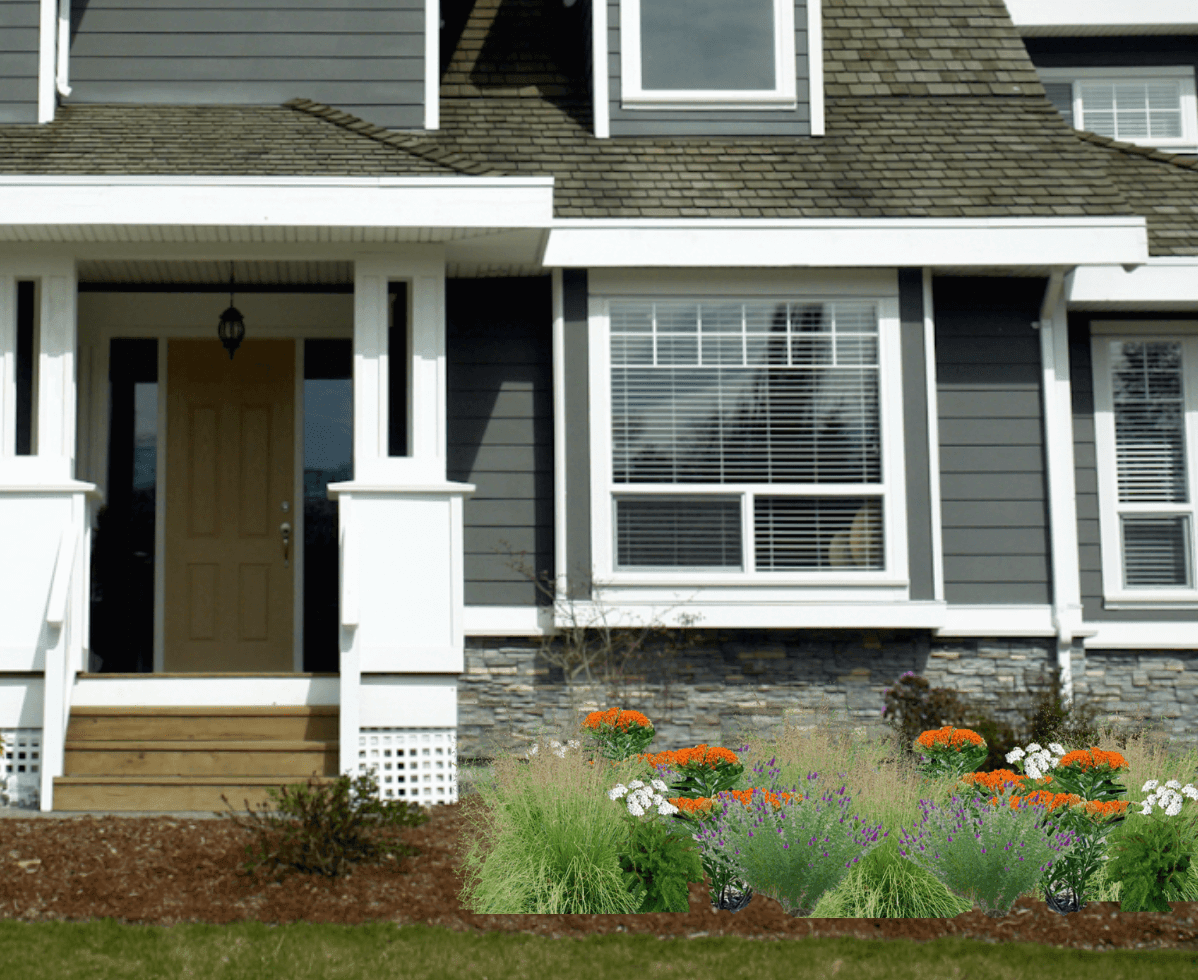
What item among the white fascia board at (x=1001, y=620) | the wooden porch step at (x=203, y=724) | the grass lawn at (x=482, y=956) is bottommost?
the grass lawn at (x=482, y=956)

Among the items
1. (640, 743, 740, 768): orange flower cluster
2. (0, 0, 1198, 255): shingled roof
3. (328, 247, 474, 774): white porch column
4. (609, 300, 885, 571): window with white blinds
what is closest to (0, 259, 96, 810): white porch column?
(0, 0, 1198, 255): shingled roof

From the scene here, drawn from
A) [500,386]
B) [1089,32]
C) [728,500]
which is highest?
[1089,32]

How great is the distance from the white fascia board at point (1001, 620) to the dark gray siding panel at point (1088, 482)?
0.53 metres

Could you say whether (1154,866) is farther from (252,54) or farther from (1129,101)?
(1129,101)

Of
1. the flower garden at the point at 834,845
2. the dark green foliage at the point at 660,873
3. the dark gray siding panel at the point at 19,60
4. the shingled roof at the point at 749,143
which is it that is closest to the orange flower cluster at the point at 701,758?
the flower garden at the point at 834,845

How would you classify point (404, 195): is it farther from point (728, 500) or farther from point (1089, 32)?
point (1089, 32)

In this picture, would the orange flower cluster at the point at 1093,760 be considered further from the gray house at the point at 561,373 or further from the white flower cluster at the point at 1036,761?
the gray house at the point at 561,373

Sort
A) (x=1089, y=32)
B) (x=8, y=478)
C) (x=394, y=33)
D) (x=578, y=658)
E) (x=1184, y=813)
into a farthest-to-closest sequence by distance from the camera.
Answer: (x=1089, y=32) < (x=394, y=33) < (x=578, y=658) < (x=8, y=478) < (x=1184, y=813)

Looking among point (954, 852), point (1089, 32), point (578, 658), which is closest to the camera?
point (954, 852)

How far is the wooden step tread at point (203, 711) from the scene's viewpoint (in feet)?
19.7

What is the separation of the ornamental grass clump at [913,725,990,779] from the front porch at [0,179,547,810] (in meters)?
2.30

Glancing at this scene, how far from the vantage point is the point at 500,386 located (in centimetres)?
740

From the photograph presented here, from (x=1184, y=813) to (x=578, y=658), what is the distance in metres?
3.51

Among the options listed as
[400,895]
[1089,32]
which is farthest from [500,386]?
[1089,32]
